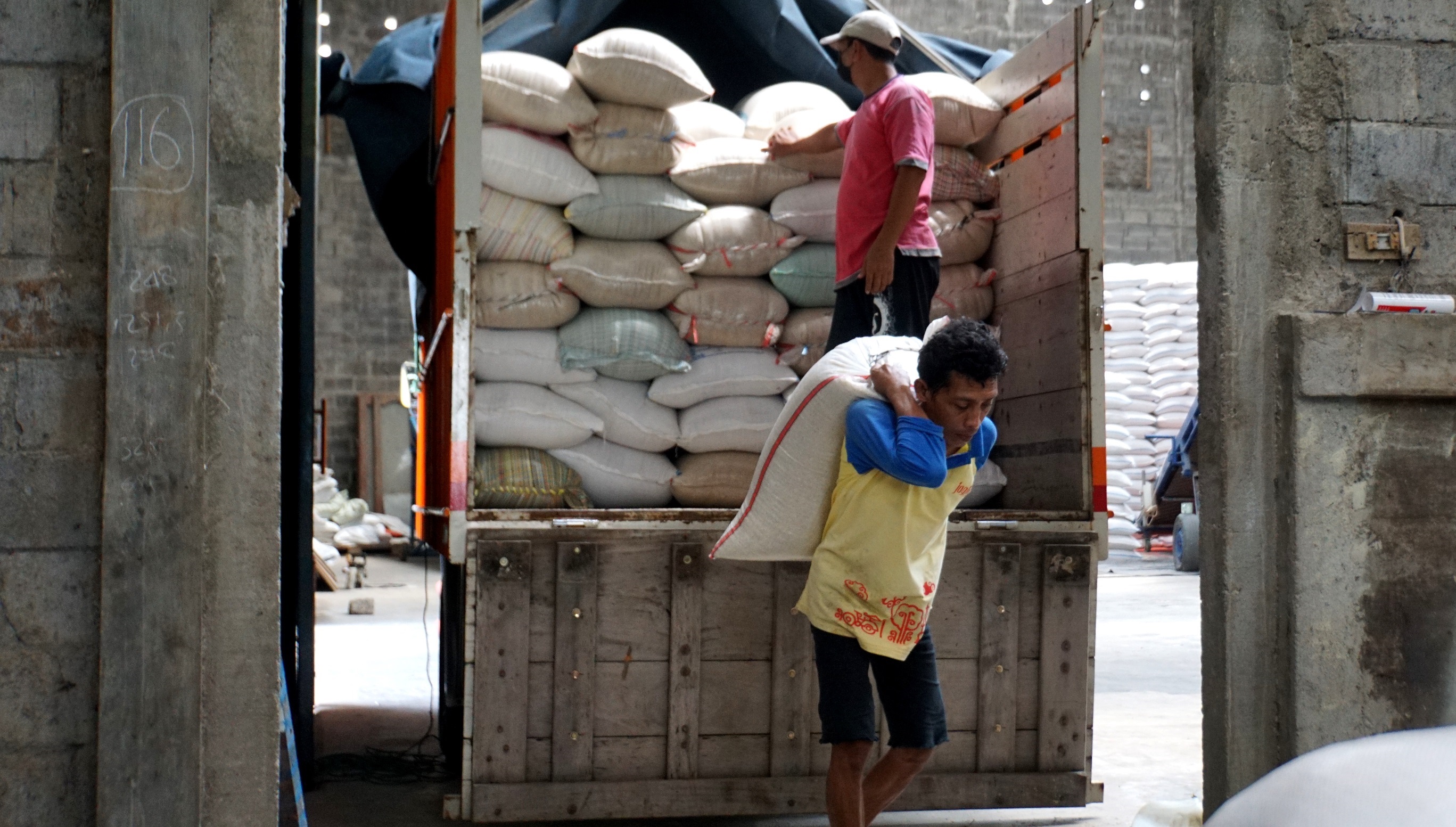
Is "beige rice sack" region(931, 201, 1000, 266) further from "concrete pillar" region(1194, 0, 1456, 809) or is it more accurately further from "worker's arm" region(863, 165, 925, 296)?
"concrete pillar" region(1194, 0, 1456, 809)

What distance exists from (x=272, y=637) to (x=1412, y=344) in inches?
101

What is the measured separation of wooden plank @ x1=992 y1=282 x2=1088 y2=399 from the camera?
3830 mm

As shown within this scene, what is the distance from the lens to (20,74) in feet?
7.84

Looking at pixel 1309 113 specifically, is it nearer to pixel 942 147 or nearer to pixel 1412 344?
pixel 1412 344

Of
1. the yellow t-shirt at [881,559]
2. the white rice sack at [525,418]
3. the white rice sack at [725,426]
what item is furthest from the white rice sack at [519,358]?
the yellow t-shirt at [881,559]

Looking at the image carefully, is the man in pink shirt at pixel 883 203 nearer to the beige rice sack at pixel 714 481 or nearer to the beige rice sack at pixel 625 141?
the beige rice sack at pixel 714 481

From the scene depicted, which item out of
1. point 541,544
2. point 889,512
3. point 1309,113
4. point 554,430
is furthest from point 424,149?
point 1309,113

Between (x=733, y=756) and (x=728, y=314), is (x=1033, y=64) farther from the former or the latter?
(x=733, y=756)

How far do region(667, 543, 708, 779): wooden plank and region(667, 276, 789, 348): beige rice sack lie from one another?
0.91 metres

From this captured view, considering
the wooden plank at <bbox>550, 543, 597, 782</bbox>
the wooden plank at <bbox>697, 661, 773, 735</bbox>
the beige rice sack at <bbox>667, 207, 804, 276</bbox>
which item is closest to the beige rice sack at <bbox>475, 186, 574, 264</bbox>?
the beige rice sack at <bbox>667, 207, 804, 276</bbox>

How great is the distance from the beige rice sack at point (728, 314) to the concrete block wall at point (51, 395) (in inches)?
83.0

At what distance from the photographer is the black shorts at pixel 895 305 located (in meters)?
3.76

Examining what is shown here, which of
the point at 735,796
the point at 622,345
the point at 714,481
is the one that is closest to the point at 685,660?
the point at 735,796

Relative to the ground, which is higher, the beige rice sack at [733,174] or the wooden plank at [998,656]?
the beige rice sack at [733,174]
